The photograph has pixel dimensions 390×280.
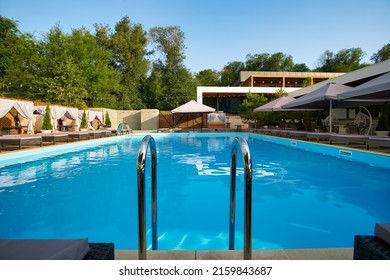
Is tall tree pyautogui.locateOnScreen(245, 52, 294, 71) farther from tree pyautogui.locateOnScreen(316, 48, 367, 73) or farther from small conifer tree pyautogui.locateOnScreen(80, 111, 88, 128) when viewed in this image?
small conifer tree pyautogui.locateOnScreen(80, 111, 88, 128)

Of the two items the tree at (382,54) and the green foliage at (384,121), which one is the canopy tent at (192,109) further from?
the tree at (382,54)

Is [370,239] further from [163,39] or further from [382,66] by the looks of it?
[163,39]

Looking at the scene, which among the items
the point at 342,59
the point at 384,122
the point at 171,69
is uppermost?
the point at 342,59

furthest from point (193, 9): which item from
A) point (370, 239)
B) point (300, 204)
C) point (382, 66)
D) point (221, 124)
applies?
point (221, 124)

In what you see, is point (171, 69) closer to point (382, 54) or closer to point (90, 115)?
point (90, 115)

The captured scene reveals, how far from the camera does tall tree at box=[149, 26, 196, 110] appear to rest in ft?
102

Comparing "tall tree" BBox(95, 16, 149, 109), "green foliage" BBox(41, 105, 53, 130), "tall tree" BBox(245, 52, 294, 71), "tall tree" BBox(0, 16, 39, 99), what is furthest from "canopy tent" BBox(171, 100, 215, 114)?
"tall tree" BBox(245, 52, 294, 71)

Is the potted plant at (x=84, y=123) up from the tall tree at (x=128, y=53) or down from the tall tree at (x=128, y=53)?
down

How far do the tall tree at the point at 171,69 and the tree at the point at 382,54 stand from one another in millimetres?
42016

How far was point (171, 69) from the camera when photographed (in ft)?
110

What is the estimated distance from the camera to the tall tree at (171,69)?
31.2 m

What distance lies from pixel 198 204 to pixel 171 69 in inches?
1222

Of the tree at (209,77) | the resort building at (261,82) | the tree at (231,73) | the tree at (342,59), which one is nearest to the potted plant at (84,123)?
the resort building at (261,82)

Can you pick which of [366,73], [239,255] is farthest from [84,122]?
[239,255]
